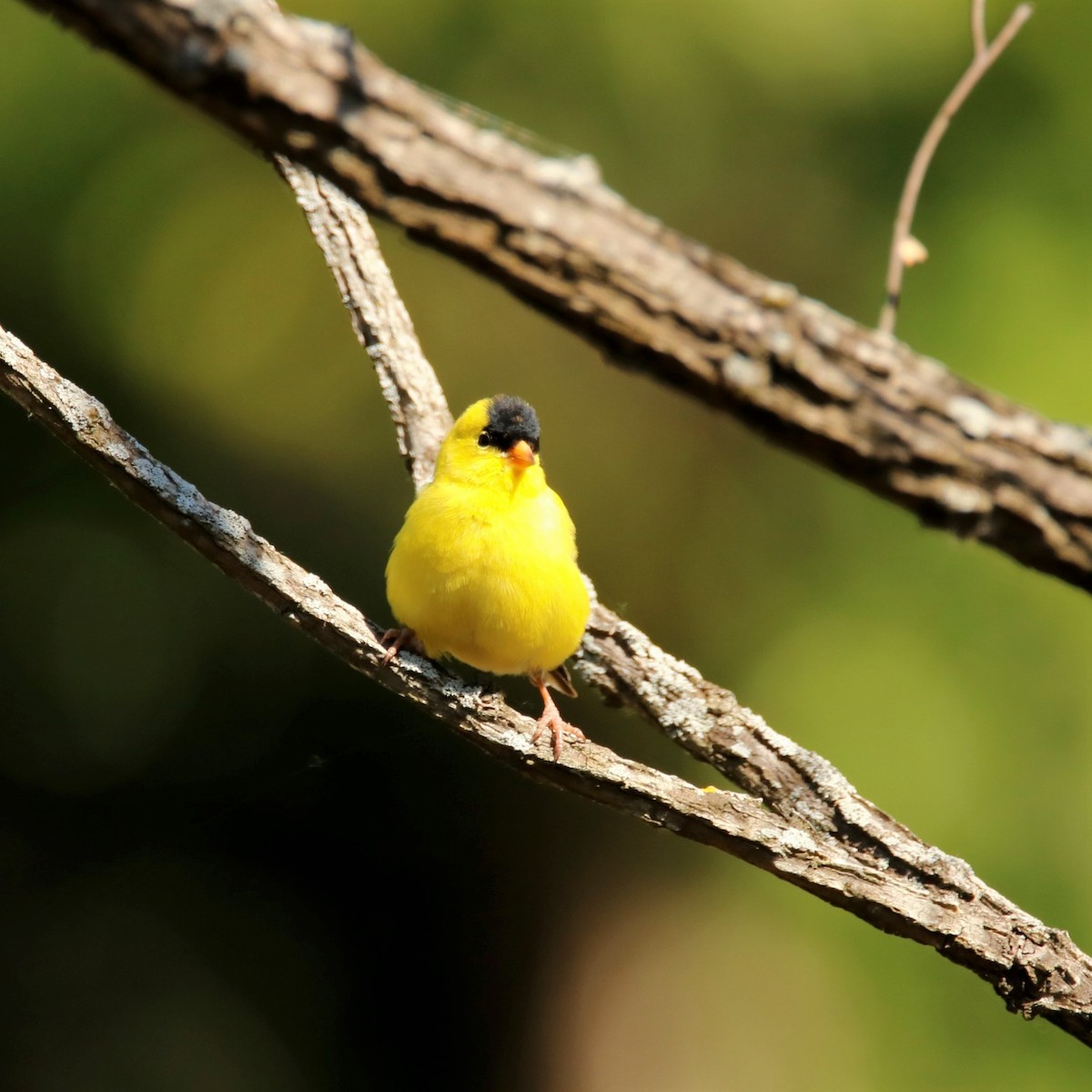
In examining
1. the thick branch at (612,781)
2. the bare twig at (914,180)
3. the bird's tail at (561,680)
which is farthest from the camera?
the bird's tail at (561,680)

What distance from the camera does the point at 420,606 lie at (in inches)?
115

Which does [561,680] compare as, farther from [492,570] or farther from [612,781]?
[612,781]

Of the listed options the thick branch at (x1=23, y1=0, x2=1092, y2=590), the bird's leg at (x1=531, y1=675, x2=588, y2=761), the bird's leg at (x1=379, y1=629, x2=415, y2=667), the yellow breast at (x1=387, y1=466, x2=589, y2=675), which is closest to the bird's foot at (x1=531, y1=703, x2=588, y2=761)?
the bird's leg at (x1=531, y1=675, x2=588, y2=761)

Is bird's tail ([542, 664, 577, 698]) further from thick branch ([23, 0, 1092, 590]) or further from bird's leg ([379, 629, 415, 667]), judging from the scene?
thick branch ([23, 0, 1092, 590])

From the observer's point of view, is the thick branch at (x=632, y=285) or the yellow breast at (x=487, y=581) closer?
the thick branch at (x=632, y=285)

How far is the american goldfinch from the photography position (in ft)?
9.48

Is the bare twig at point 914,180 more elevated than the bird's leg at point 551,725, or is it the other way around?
the bare twig at point 914,180

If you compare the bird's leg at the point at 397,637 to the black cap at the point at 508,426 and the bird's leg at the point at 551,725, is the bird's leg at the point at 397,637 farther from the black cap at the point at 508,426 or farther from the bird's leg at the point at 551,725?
the black cap at the point at 508,426

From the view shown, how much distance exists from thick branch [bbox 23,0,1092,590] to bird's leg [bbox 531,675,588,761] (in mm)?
1321

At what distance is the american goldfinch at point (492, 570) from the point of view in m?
2.89

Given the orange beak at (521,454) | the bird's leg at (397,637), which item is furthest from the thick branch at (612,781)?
the orange beak at (521,454)

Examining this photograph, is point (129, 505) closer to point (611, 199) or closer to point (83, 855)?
point (83, 855)

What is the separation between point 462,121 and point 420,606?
177 centimetres

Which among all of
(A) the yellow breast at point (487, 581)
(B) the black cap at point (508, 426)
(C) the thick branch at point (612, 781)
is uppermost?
(B) the black cap at point (508, 426)
